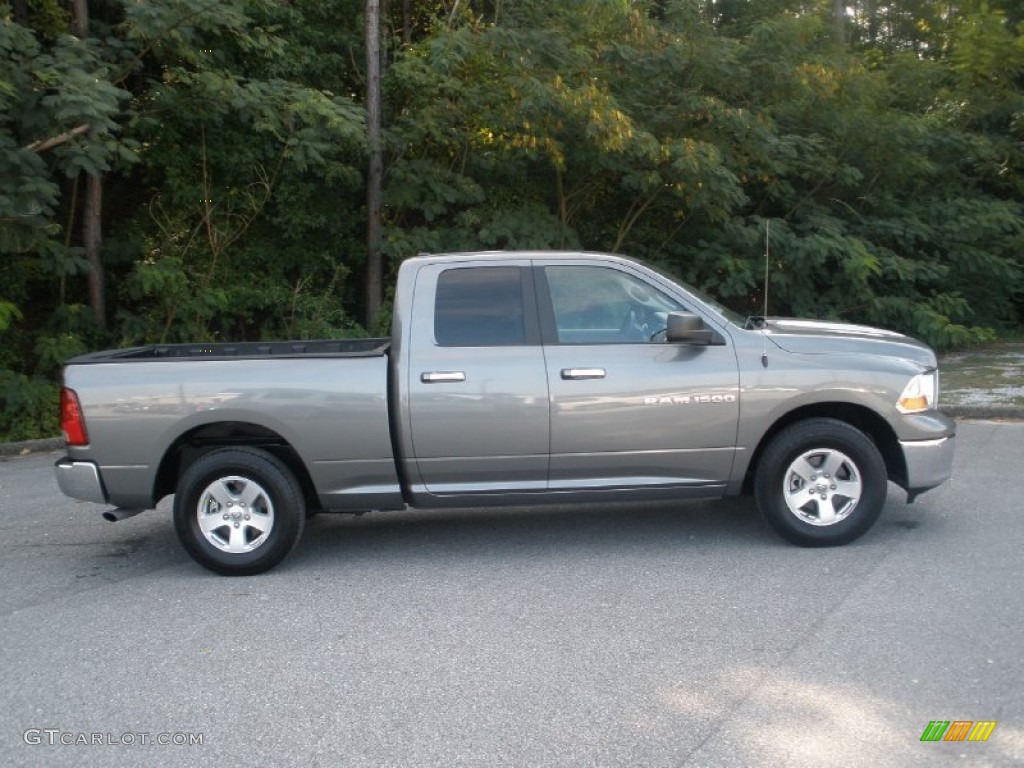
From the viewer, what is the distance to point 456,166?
540 inches

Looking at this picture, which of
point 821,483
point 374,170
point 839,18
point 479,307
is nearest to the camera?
point 821,483

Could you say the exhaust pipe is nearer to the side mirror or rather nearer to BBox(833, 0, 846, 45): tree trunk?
the side mirror

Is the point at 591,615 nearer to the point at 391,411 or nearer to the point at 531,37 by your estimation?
the point at 391,411

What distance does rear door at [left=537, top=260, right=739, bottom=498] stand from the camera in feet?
19.8

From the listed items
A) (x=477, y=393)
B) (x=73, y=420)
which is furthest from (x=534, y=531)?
(x=73, y=420)

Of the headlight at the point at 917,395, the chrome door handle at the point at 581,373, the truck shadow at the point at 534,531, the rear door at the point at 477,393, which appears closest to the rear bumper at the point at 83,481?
the truck shadow at the point at 534,531

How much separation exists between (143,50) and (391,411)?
769 centimetres

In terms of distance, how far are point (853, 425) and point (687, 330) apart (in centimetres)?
138

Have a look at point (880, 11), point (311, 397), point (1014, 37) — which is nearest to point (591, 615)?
point (311, 397)

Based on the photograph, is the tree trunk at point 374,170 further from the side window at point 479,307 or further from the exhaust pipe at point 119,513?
the exhaust pipe at point 119,513

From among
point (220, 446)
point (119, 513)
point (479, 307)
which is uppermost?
point (479, 307)

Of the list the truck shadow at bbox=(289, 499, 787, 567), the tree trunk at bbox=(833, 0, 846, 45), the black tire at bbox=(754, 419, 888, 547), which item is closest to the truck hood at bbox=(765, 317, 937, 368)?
the black tire at bbox=(754, 419, 888, 547)

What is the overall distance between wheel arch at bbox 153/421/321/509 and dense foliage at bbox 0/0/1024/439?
18.0ft

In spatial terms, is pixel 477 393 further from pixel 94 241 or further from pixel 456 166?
pixel 94 241
